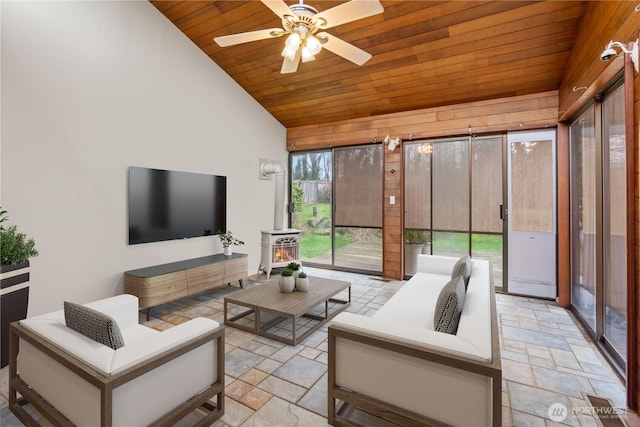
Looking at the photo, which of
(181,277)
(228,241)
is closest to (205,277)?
(181,277)

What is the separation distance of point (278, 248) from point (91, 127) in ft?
9.77

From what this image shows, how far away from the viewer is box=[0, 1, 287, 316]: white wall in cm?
273

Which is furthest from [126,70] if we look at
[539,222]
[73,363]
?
[539,222]

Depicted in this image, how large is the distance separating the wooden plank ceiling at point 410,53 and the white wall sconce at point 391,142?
17.4 inches

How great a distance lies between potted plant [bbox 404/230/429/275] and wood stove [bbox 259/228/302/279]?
5.98 feet

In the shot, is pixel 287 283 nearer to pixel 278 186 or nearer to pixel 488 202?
pixel 278 186

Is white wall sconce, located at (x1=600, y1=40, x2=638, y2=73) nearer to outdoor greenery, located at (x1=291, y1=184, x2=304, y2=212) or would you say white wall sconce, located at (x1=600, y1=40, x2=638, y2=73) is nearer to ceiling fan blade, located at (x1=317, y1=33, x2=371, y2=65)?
ceiling fan blade, located at (x1=317, y1=33, x2=371, y2=65)

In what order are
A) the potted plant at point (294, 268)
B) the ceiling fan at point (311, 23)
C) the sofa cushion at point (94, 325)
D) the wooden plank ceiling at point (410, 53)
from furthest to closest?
the potted plant at point (294, 268), the wooden plank ceiling at point (410, 53), the ceiling fan at point (311, 23), the sofa cushion at point (94, 325)

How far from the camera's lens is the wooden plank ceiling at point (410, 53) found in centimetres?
307

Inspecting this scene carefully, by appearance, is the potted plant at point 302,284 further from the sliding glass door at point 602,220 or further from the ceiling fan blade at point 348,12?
the sliding glass door at point 602,220

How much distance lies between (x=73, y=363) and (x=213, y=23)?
396 cm

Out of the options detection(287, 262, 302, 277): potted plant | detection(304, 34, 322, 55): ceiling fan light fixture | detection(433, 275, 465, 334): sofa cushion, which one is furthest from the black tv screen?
detection(433, 275, 465, 334): sofa cushion

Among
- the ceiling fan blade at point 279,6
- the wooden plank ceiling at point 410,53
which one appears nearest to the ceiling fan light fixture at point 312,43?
the ceiling fan blade at point 279,6

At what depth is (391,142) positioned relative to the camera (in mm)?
4855
